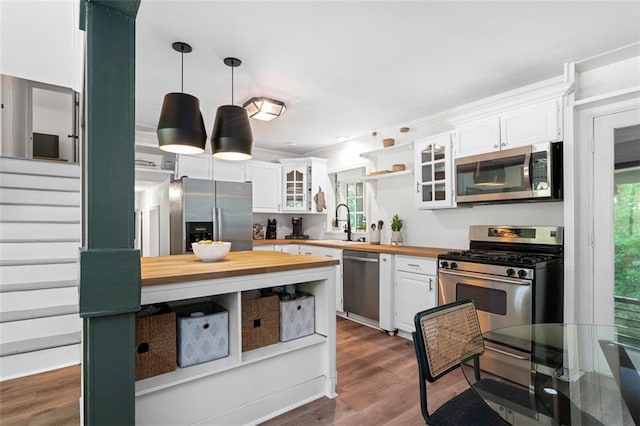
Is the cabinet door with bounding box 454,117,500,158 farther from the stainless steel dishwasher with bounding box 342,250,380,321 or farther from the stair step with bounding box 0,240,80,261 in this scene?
the stair step with bounding box 0,240,80,261

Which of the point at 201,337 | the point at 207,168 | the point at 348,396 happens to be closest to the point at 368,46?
the point at 201,337

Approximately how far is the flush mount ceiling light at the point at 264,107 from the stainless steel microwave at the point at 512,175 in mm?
1931

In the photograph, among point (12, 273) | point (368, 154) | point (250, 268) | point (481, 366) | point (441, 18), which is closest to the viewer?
point (481, 366)

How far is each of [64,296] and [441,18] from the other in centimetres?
385

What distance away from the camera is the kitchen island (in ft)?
5.49

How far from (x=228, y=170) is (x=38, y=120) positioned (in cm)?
315

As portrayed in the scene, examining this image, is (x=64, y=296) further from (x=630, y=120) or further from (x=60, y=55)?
(x=630, y=120)

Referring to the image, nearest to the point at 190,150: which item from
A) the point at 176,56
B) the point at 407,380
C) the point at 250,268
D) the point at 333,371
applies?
the point at 176,56

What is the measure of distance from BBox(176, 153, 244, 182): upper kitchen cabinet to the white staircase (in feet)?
3.77

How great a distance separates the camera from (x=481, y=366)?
156 cm

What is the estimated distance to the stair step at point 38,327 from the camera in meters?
2.74

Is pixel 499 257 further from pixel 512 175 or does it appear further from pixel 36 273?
pixel 36 273

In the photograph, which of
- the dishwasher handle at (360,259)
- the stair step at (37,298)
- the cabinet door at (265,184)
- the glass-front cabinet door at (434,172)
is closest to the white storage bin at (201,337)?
the stair step at (37,298)

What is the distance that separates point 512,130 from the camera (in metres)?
2.92
